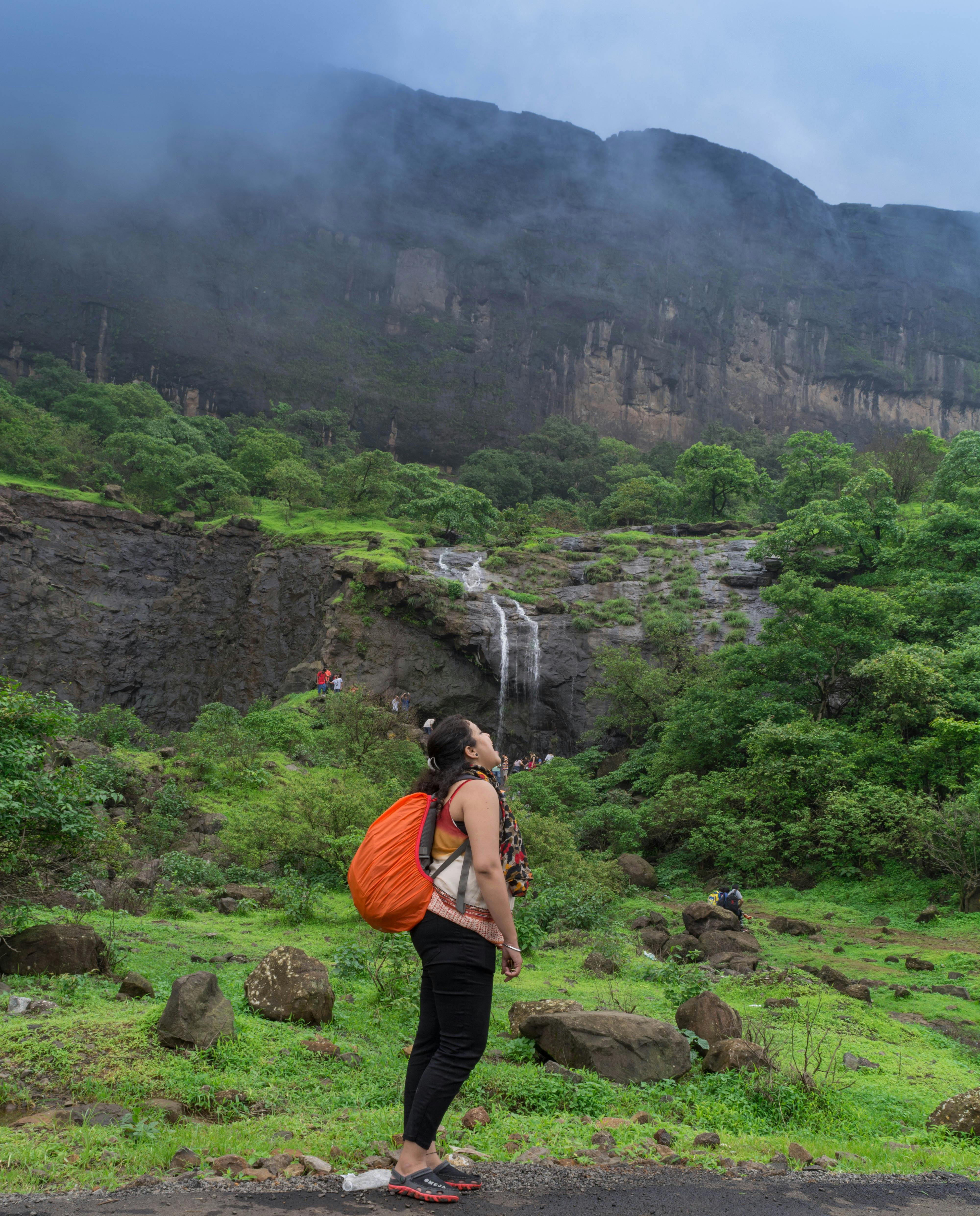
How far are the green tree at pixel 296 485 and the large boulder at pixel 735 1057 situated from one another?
37971 millimetres

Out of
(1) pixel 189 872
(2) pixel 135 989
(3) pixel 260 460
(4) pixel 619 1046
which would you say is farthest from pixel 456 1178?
(3) pixel 260 460

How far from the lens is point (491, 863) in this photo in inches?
113

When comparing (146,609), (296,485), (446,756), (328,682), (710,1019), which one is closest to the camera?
(446,756)

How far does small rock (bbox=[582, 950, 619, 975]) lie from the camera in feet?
25.4

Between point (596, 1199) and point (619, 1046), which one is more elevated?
point (596, 1199)

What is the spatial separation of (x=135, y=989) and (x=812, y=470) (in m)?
41.2

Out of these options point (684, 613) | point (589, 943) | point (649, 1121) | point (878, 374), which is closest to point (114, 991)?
point (649, 1121)

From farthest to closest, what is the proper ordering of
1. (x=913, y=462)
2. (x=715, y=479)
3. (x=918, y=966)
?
(x=715, y=479) → (x=913, y=462) → (x=918, y=966)

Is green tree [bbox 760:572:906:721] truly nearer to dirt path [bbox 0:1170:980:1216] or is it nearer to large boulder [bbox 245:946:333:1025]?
large boulder [bbox 245:946:333:1025]

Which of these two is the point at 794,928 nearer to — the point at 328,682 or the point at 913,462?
the point at 328,682

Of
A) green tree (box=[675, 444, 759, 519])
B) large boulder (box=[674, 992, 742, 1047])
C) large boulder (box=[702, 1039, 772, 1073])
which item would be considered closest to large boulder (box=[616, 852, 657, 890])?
large boulder (box=[674, 992, 742, 1047])

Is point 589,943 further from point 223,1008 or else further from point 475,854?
point 475,854

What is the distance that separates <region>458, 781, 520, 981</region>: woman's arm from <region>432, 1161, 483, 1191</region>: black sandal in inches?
28.0

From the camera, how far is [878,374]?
8450cm
